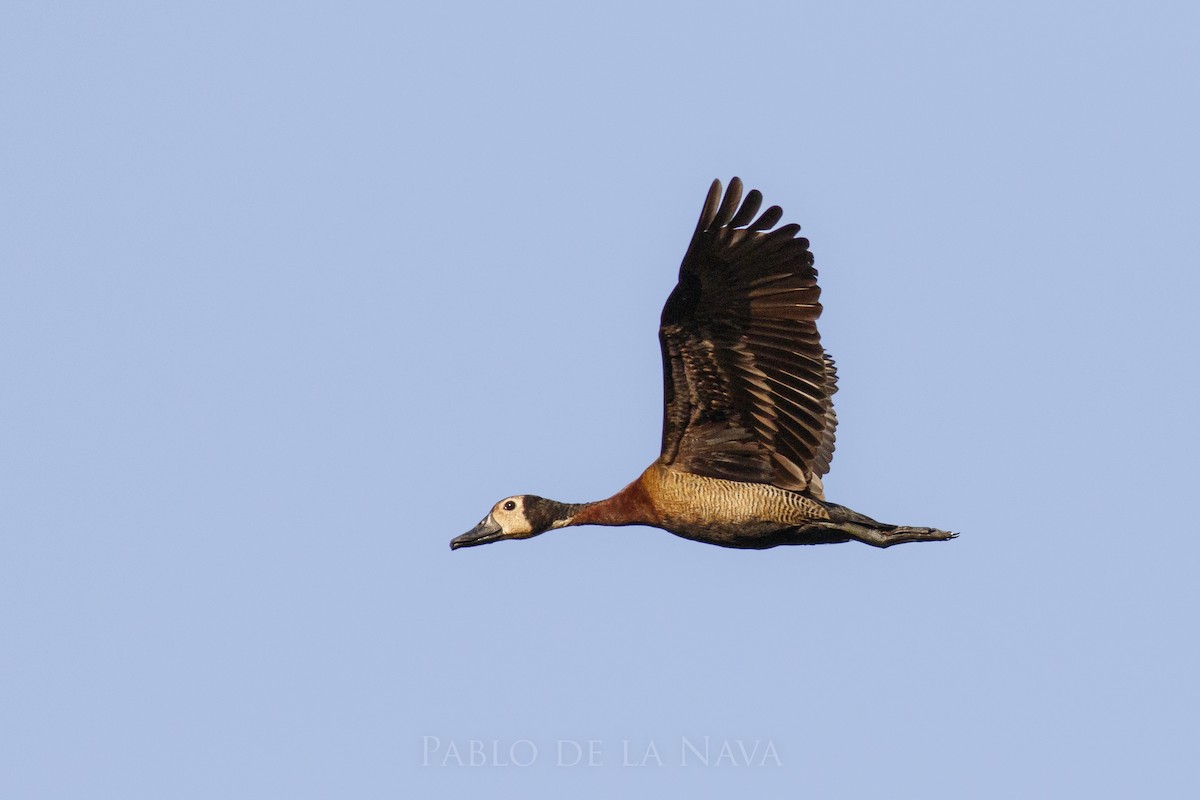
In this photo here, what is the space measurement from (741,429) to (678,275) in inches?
66.6

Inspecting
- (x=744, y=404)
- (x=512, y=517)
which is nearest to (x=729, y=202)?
(x=744, y=404)

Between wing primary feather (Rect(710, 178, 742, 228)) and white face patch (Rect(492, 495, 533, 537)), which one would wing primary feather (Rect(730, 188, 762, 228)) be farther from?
white face patch (Rect(492, 495, 533, 537))

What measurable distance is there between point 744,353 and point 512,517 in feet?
10.2

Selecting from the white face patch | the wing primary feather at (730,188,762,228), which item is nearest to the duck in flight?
the wing primary feather at (730,188,762,228)

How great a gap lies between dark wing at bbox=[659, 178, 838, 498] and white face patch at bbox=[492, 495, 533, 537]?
176cm

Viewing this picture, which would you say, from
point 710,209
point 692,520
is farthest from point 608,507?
point 710,209

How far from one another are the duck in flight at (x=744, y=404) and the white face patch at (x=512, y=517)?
0.74 m

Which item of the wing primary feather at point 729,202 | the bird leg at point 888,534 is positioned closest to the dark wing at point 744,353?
the wing primary feather at point 729,202

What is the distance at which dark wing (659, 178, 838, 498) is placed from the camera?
15.8 meters

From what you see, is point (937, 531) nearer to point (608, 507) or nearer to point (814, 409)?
point (814, 409)

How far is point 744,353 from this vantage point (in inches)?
638

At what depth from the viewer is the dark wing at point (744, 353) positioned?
51.9 feet

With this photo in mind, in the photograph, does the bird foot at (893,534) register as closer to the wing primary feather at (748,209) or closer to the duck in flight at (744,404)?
the duck in flight at (744,404)

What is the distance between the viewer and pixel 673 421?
1658cm
